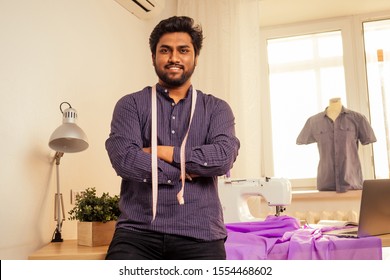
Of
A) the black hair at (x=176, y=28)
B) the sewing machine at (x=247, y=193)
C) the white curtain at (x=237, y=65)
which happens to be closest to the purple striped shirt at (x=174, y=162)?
the black hair at (x=176, y=28)

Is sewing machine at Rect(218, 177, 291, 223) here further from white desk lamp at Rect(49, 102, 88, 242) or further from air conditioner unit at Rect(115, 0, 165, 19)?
air conditioner unit at Rect(115, 0, 165, 19)

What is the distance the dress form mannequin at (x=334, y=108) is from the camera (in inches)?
134

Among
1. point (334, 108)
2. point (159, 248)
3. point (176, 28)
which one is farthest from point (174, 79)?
point (334, 108)

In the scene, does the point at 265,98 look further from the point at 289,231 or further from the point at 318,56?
the point at 289,231

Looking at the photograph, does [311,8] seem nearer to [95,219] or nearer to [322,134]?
[322,134]

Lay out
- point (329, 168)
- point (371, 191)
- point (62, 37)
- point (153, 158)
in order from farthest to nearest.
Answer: point (329, 168) → point (62, 37) → point (371, 191) → point (153, 158)

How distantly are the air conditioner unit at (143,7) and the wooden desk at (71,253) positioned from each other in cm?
160

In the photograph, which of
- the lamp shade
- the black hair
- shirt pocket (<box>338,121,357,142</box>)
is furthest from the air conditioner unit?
shirt pocket (<box>338,121,357,142</box>)

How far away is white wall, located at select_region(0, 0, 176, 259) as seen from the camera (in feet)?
6.02

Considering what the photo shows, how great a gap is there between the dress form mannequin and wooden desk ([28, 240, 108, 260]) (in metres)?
2.28

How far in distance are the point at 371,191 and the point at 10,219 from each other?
4.38ft

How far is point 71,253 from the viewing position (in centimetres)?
152
